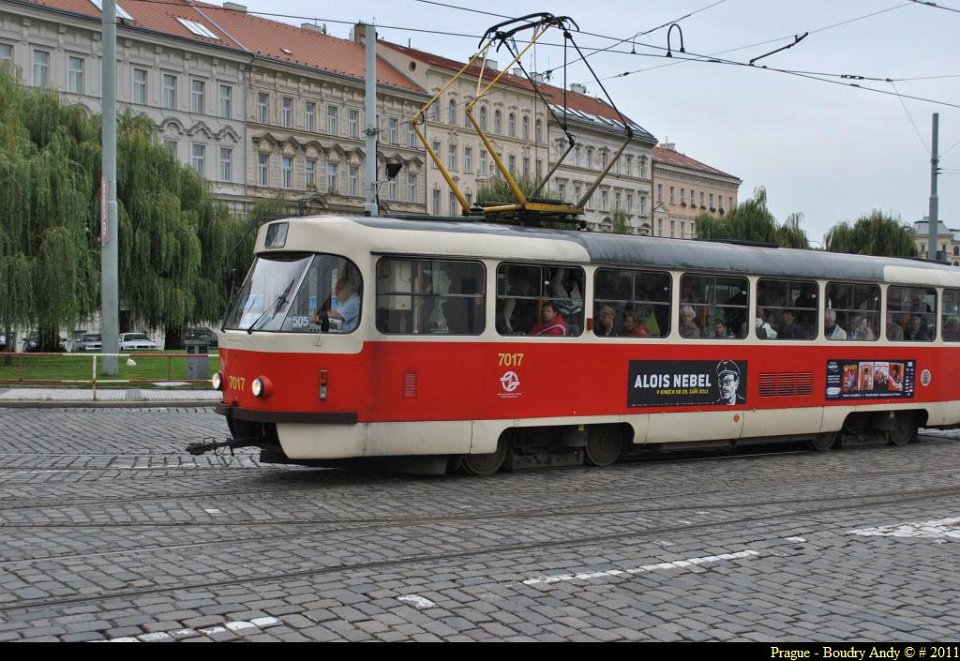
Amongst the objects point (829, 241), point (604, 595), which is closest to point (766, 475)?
point (604, 595)

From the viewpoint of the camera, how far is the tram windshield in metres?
11.0

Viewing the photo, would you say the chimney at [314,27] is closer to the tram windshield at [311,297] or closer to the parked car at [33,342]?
the parked car at [33,342]

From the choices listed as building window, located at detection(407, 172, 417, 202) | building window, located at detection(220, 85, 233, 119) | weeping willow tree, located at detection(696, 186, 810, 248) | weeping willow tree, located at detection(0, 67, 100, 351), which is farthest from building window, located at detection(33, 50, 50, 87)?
weeping willow tree, located at detection(696, 186, 810, 248)

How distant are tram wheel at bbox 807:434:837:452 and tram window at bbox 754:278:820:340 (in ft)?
5.23

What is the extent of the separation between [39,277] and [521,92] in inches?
2097

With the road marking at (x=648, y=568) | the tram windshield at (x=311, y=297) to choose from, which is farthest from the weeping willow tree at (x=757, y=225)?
the road marking at (x=648, y=568)

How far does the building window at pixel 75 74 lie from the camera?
2235 inches

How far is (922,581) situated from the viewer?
7238 mm

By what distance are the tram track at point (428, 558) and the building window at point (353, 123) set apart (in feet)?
207

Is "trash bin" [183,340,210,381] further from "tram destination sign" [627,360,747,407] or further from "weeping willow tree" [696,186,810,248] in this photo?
"weeping willow tree" [696,186,810,248]

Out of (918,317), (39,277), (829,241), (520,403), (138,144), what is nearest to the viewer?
(520,403)

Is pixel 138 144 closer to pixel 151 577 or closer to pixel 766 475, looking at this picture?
pixel 766 475

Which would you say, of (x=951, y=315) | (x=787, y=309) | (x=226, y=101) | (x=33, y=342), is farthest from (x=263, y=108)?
(x=787, y=309)

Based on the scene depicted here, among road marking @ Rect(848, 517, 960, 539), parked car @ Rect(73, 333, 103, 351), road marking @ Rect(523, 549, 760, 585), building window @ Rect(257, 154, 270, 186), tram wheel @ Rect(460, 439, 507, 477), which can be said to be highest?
building window @ Rect(257, 154, 270, 186)
